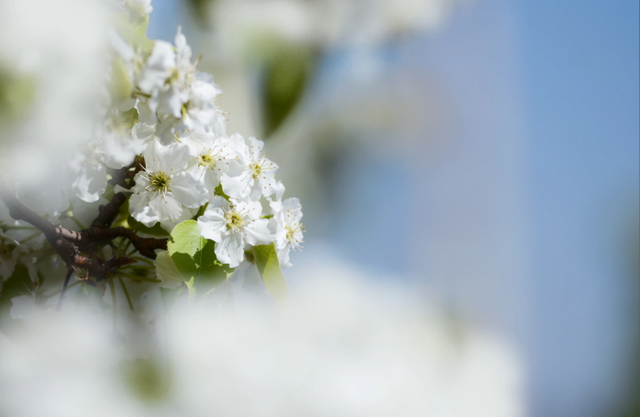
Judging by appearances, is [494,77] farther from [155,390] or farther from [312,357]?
[155,390]

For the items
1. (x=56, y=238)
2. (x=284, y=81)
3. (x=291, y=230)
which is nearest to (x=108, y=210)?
(x=56, y=238)

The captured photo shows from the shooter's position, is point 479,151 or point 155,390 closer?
point 155,390

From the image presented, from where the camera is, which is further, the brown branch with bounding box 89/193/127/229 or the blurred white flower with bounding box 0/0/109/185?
the brown branch with bounding box 89/193/127/229

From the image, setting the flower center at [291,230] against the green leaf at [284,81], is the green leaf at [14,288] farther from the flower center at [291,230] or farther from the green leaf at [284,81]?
the green leaf at [284,81]

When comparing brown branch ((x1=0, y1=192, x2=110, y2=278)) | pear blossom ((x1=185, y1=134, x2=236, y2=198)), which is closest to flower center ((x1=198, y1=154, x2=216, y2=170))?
pear blossom ((x1=185, y1=134, x2=236, y2=198))

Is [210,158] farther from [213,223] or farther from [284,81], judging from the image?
[284,81]

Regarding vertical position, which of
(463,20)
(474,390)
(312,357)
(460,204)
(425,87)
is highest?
(463,20)

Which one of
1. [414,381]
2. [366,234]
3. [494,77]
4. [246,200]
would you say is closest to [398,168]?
[366,234]

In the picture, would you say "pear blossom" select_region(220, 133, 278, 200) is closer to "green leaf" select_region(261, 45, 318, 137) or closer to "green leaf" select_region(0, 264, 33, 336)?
"green leaf" select_region(0, 264, 33, 336)
